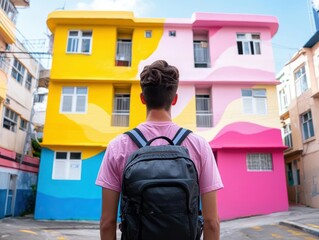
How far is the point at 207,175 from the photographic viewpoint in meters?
1.49

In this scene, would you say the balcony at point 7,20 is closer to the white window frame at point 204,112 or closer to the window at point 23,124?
the window at point 23,124

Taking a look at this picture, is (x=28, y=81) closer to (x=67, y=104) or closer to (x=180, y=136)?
(x=67, y=104)

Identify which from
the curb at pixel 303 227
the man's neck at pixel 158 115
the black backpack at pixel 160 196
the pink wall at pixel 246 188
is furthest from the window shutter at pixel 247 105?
the black backpack at pixel 160 196

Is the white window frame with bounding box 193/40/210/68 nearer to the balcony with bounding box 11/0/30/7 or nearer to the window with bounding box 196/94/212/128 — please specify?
the window with bounding box 196/94/212/128

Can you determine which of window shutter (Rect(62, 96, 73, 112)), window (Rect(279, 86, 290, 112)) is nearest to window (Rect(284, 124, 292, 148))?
window (Rect(279, 86, 290, 112))

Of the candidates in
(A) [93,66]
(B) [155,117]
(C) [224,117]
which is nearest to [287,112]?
(C) [224,117]

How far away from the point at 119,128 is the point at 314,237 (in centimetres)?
821

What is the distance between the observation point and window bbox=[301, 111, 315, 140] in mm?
13775

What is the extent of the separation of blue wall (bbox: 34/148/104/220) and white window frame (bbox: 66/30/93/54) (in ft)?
16.9

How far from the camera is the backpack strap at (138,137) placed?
1464mm

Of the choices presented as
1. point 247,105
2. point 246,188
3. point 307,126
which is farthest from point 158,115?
point 307,126

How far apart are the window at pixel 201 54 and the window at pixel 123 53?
3.17 metres

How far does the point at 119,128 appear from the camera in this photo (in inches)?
503

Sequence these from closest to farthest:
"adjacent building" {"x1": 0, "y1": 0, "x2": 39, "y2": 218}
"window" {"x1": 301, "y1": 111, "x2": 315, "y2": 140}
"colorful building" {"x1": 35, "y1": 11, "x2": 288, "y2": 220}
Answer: "colorful building" {"x1": 35, "y1": 11, "x2": 288, "y2": 220}, "adjacent building" {"x1": 0, "y1": 0, "x2": 39, "y2": 218}, "window" {"x1": 301, "y1": 111, "x2": 315, "y2": 140}
